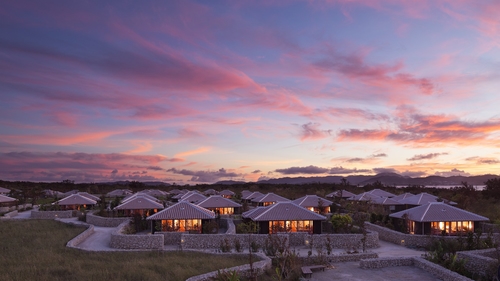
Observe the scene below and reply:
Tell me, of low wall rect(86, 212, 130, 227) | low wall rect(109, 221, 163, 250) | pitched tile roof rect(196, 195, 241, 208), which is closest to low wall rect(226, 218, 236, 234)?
low wall rect(109, 221, 163, 250)

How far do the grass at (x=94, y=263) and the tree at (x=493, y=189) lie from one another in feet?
180

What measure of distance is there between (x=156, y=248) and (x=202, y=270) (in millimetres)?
8985

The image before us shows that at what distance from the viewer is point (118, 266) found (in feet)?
72.8

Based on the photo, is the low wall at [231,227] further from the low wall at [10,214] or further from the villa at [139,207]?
the low wall at [10,214]

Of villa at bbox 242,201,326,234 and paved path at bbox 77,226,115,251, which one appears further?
villa at bbox 242,201,326,234

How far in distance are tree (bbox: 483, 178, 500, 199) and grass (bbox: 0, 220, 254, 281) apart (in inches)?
2156

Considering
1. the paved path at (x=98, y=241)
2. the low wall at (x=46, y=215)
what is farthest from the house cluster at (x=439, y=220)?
the low wall at (x=46, y=215)

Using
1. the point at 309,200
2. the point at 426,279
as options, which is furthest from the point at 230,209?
the point at 426,279

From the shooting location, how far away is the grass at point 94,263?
796 inches

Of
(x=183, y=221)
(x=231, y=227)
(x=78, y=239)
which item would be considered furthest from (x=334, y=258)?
(x=78, y=239)

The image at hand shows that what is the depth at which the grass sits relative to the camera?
20209 mm

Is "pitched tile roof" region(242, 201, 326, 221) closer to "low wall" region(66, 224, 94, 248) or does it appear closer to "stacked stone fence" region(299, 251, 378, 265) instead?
"stacked stone fence" region(299, 251, 378, 265)

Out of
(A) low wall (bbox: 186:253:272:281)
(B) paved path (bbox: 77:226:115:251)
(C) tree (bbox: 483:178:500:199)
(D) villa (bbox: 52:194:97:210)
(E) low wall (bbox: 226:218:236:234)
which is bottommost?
(B) paved path (bbox: 77:226:115:251)

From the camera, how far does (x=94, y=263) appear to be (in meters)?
23.1
